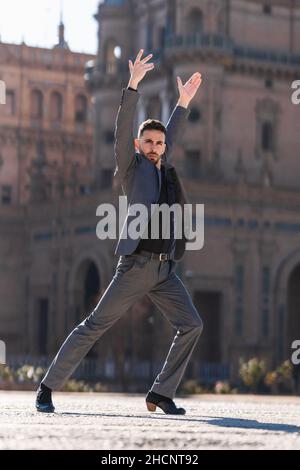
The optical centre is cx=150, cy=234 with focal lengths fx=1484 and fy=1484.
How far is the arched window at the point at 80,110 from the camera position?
76.1 meters

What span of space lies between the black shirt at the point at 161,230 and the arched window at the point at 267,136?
46759mm


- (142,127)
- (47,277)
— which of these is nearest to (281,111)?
(47,277)

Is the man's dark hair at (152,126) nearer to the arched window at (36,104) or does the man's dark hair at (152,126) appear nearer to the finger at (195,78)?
the finger at (195,78)

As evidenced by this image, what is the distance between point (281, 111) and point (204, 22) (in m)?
4.85

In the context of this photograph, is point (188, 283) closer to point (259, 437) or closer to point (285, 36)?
point (285, 36)

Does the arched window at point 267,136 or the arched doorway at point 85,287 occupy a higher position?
the arched window at point 267,136

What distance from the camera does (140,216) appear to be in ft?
36.2

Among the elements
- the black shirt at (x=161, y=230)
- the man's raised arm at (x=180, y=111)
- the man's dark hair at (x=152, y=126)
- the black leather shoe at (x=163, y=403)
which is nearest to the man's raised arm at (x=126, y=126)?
the man's dark hair at (x=152, y=126)

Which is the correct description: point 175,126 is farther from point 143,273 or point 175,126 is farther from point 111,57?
point 111,57

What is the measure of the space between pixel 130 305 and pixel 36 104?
210 feet

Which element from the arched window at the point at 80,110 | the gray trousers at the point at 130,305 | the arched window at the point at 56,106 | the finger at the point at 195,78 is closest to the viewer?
the gray trousers at the point at 130,305

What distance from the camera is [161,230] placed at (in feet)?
37.0

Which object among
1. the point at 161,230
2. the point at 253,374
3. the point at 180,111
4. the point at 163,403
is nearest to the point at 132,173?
the point at 161,230

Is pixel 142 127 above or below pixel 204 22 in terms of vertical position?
below
